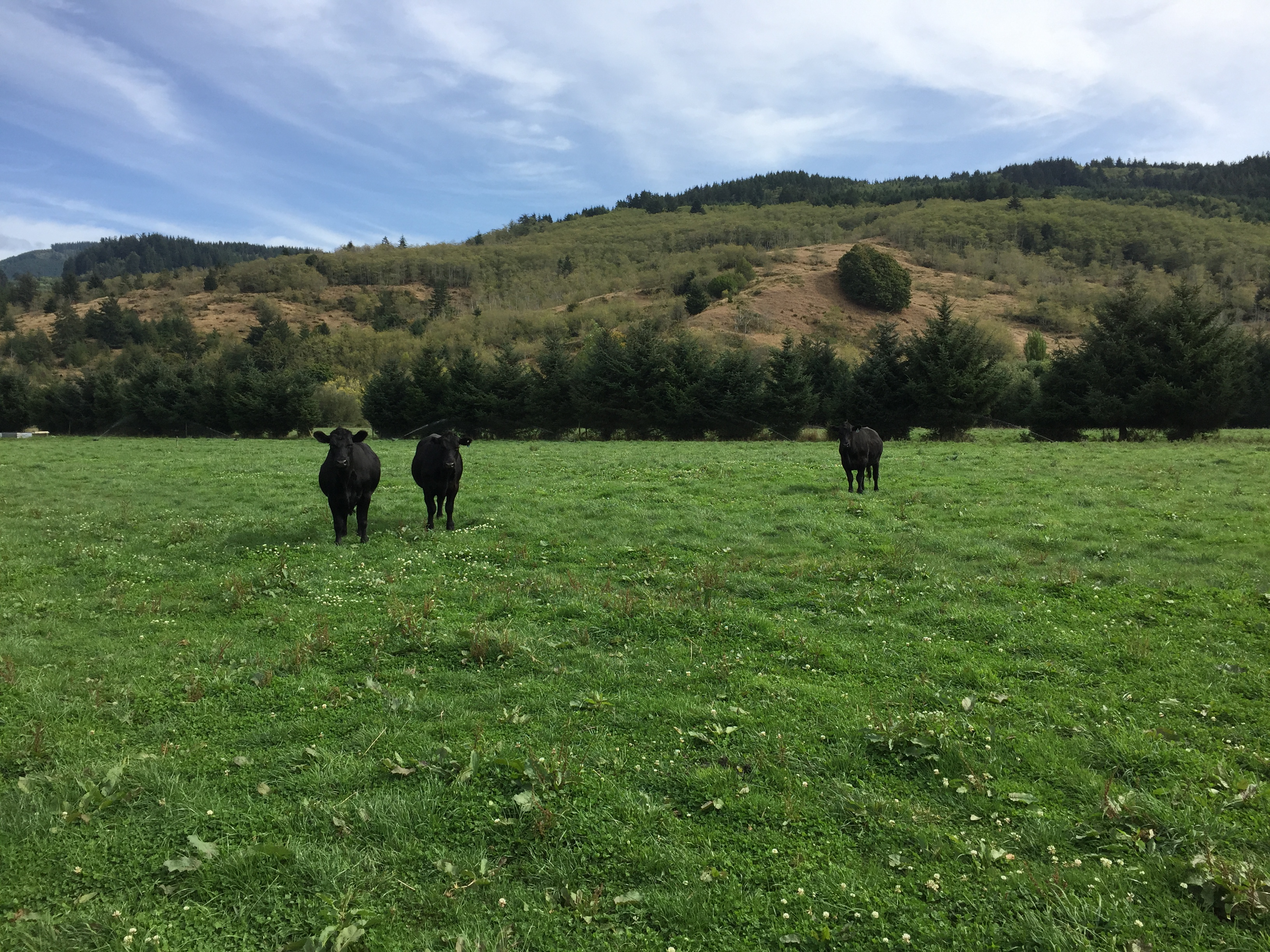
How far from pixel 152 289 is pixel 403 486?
156762 millimetres

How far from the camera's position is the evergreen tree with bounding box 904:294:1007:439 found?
37719 millimetres

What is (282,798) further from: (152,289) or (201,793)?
(152,289)

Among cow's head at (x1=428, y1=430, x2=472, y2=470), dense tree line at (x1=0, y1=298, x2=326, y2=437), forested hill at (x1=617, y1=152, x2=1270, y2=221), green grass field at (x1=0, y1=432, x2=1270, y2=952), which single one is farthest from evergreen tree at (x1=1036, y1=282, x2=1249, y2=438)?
forested hill at (x1=617, y1=152, x2=1270, y2=221)

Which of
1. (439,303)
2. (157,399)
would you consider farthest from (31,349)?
(157,399)

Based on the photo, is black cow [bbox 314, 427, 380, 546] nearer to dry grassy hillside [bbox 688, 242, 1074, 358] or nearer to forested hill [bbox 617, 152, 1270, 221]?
dry grassy hillside [bbox 688, 242, 1074, 358]

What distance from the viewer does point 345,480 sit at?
12922 millimetres

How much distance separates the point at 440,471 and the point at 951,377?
3281cm

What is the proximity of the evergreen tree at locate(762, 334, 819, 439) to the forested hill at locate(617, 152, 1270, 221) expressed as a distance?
13485cm

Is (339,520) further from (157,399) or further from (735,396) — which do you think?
(157,399)

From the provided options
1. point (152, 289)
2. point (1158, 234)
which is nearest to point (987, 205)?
point (1158, 234)

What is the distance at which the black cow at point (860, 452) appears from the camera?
57.3 feet

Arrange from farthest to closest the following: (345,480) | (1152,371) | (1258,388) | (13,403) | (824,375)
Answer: (13,403)
(824,375)
(1258,388)
(1152,371)
(345,480)

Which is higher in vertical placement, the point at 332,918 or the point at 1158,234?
the point at 1158,234

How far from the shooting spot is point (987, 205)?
140m
